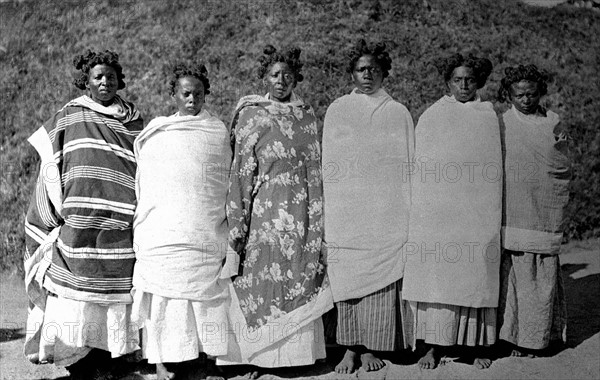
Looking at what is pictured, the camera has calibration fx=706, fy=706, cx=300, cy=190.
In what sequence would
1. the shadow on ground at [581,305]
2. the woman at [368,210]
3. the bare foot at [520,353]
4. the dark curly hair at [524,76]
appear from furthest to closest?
the shadow on ground at [581,305] < the bare foot at [520,353] < the dark curly hair at [524,76] < the woman at [368,210]

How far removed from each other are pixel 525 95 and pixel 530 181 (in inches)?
21.7

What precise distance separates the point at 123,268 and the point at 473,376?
2.27m

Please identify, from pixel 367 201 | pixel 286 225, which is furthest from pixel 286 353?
pixel 367 201

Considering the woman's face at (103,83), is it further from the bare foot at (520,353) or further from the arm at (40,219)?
the bare foot at (520,353)

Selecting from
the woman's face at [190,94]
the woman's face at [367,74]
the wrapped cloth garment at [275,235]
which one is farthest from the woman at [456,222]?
the woman's face at [190,94]

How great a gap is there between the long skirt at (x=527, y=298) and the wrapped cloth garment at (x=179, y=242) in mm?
1797

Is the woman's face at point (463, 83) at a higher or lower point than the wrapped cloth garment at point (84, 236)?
higher

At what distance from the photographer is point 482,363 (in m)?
4.50

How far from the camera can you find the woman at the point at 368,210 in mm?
4359

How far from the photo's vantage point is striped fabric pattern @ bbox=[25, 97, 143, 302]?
4.21 metres

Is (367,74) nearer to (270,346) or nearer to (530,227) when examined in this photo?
(530,227)

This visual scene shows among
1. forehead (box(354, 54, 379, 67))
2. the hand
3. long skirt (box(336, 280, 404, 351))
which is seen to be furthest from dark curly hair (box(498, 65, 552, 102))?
the hand

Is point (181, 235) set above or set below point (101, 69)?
below

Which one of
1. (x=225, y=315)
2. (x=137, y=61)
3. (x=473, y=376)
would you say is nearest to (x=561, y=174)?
(x=473, y=376)
